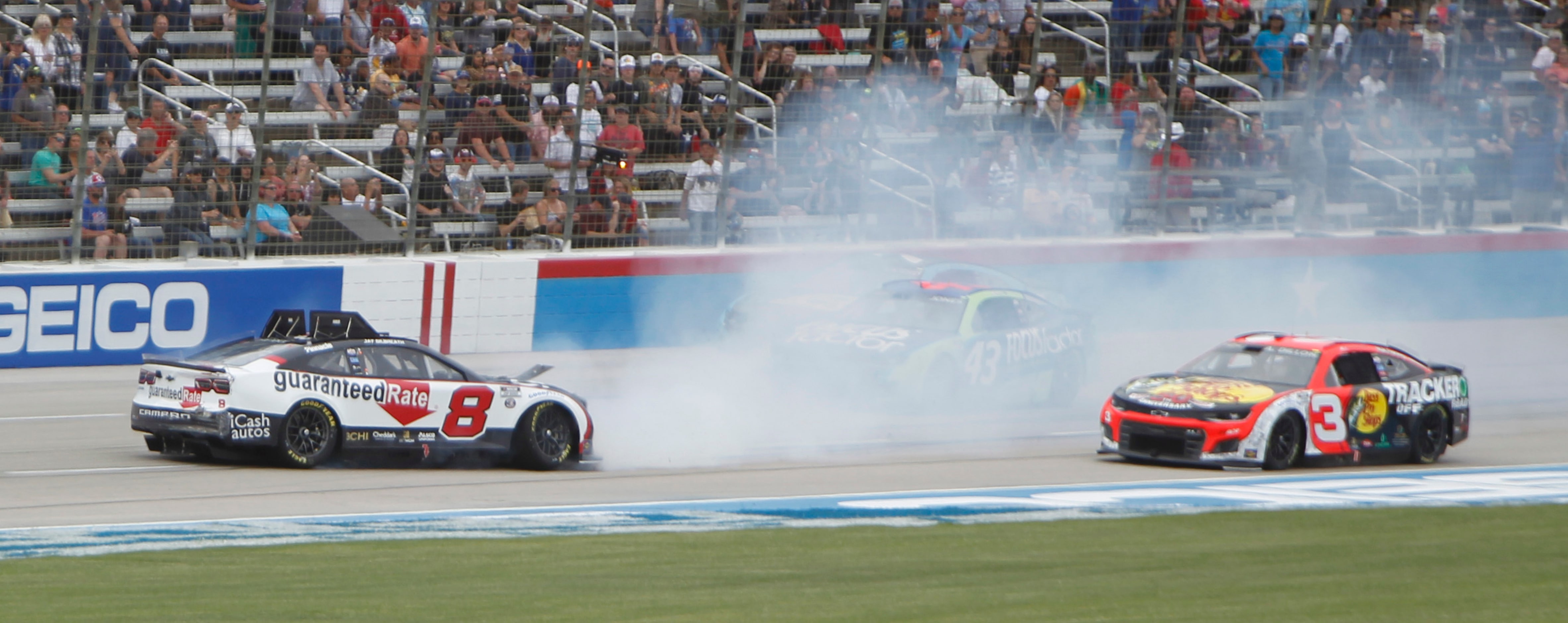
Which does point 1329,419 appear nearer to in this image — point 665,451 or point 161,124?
point 665,451

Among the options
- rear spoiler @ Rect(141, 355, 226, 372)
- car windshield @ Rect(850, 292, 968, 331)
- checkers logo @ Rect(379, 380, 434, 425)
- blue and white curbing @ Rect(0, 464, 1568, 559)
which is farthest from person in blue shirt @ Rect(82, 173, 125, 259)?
blue and white curbing @ Rect(0, 464, 1568, 559)

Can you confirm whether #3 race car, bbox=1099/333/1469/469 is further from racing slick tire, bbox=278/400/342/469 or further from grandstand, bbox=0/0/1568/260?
grandstand, bbox=0/0/1568/260

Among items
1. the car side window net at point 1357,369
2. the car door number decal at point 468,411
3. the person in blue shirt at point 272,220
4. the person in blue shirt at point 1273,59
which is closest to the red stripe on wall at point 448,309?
the person in blue shirt at point 272,220

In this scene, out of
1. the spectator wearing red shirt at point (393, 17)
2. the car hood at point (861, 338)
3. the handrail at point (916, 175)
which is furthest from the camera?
the handrail at point (916, 175)

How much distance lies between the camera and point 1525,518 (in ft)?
36.6

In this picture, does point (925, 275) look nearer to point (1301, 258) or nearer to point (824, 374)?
point (824, 374)

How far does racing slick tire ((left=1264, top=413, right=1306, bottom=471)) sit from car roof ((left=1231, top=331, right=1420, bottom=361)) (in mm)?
826

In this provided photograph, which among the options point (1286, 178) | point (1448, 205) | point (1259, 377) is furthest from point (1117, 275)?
point (1259, 377)

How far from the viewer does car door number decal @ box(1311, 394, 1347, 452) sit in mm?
13680

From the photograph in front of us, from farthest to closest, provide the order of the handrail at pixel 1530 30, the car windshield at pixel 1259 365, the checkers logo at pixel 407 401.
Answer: the handrail at pixel 1530 30 < the car windshield at pixel 1259 365 < the checkers logo at pixel 407 401

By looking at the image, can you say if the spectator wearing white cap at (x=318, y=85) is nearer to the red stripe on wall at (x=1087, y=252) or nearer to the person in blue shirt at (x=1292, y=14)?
the red stripe on wall at (x=1087, y=252)

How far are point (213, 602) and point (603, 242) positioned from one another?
12.6 m

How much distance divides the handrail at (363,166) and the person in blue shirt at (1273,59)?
34.9ft

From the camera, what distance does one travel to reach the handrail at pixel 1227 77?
2214 centimetres
